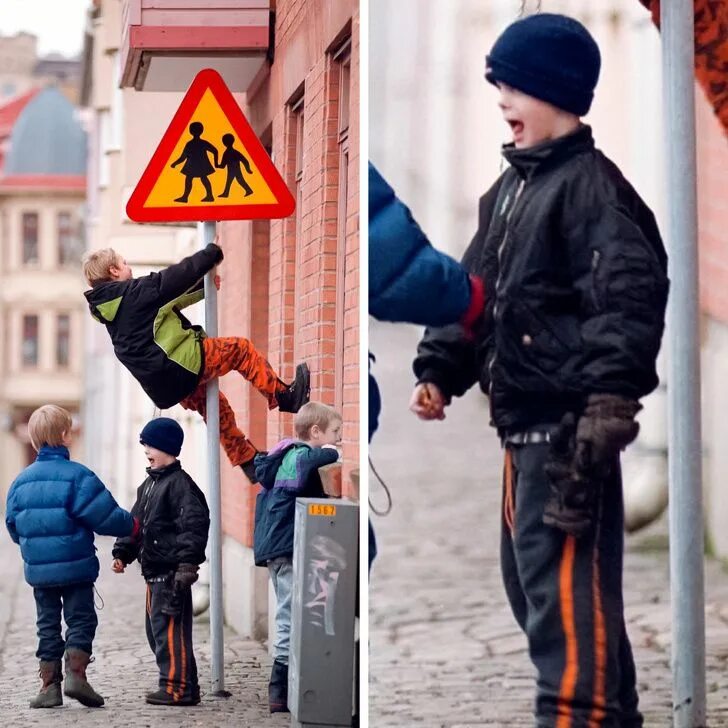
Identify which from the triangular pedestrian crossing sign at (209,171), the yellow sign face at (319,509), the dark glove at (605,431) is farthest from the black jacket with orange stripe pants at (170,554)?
the dark glove at (605,431)

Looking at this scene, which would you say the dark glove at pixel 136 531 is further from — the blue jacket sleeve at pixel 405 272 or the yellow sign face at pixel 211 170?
the blue jacket sleeve at pixel 405 272

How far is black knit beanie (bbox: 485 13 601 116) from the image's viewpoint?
5645 mm

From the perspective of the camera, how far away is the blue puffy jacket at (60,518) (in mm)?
9047

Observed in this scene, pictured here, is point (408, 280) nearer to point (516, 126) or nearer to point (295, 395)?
point (516, 126)

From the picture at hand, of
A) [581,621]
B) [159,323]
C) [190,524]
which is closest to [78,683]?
[190,524]

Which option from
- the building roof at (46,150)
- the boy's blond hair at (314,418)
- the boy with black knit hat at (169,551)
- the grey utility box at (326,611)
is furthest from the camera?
the building roof at (46,150)

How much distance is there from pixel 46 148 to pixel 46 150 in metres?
0.13

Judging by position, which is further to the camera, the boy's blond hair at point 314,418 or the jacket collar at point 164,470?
the jacket collar at point 164,470

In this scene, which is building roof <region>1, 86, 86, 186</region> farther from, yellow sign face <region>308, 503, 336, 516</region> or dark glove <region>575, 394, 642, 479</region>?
dark glove <region>575, 394, 642, 479</region>

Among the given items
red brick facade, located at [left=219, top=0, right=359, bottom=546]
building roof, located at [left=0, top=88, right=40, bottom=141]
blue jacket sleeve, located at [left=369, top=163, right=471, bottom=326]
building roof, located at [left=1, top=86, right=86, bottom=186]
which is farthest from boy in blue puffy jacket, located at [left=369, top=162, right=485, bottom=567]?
building roof, located at [left=0, top=88, right=40, bottom=141]

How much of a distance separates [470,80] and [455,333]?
721 millimetres

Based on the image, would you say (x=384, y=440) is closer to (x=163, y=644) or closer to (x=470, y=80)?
(x=470, y=80)

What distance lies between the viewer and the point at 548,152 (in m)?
5.67

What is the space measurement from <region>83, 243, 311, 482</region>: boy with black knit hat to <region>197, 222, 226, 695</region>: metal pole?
7cm
